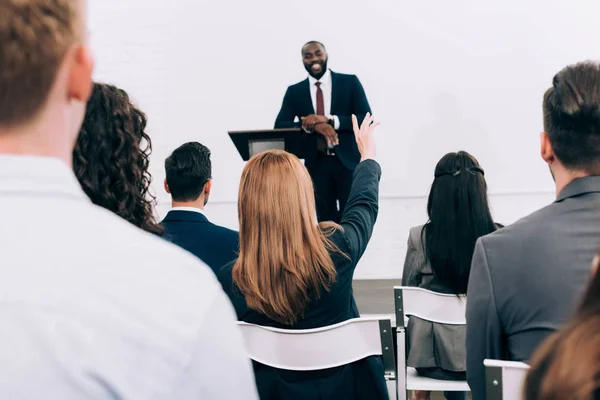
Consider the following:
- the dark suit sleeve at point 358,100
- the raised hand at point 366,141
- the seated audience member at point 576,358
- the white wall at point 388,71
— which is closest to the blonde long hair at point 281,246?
the raised hand at point 366,141

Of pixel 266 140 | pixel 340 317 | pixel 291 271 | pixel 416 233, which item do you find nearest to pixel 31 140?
pixel 291 271

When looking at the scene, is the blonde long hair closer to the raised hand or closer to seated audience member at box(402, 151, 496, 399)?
the raised hand

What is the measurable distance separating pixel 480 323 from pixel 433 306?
81cm

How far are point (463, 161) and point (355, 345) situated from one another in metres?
1.09

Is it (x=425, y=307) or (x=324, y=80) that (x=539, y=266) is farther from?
(x=324, y=80)

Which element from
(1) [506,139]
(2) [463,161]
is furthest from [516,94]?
(2) [463,161]

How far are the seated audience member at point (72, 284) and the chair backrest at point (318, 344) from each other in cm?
116

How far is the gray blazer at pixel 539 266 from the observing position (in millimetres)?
1225

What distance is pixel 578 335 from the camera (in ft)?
1.63

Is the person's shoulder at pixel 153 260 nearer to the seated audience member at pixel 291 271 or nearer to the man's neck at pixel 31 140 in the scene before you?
the man's neck at pixel 31 140

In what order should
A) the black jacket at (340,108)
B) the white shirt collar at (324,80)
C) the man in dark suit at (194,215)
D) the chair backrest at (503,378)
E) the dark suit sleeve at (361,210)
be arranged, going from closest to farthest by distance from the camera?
the chair backrest at (503,378) → the dark suit sleeve at (361,210) → the man in dark suit at (194,215) → the black jacket at (340,108) → the white shirt collar at (324,80)

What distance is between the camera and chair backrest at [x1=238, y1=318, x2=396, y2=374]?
166cm

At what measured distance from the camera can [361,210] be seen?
6.25 feet

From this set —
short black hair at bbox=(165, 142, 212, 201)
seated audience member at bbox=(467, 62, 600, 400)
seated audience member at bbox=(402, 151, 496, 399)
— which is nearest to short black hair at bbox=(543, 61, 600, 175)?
seated audience member at bbox=(467, 62, 600, 400)
